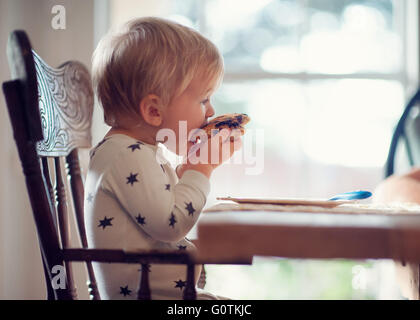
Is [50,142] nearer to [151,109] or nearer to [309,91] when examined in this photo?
[151,109]

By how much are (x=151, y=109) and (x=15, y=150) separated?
3.70ft

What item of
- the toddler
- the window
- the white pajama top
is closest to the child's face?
the toddler

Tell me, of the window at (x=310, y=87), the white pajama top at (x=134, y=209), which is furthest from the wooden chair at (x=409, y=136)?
the white pajama top at (x=134, y=209)

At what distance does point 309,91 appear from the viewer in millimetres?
2332

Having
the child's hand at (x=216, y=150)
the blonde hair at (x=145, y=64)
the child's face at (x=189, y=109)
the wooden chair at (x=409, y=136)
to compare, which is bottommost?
the wooden chair at (x=409, y=136)

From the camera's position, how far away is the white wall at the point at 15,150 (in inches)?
75.8

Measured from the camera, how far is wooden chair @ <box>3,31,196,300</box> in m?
0.78

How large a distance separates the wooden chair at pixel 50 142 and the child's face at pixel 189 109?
0.81ft

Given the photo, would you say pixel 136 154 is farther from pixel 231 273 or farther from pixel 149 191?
pixel 231 273

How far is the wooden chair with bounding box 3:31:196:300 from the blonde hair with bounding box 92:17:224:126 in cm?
12

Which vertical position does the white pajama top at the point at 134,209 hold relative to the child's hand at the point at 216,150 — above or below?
below

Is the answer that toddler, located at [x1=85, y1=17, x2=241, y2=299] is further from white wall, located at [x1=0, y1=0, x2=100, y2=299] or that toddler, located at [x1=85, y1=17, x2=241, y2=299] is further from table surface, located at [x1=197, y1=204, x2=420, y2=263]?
white wall, located at [x1=0, y1=0, x2=100, y2=299]

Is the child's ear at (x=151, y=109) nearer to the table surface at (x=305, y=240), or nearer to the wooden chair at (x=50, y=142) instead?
the wooden chair at (x=50, y=142)

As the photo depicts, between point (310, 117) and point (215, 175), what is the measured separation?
53 cm
